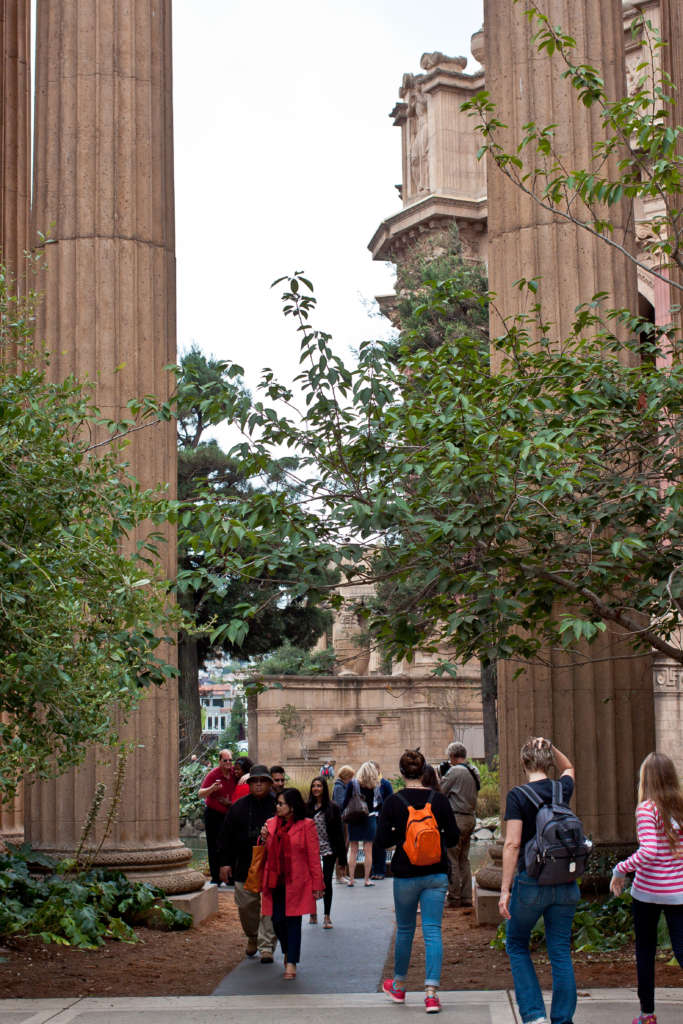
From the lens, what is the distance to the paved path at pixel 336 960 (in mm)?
9211

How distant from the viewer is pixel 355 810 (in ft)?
57.8

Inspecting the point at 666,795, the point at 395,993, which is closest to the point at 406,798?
the point at 395,993

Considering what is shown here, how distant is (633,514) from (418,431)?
1632mm

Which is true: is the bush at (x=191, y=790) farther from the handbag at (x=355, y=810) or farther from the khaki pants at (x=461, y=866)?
the khaki pants at (x=461, y=866)

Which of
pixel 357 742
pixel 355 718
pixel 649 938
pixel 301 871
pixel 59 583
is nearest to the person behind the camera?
pixel 649 938

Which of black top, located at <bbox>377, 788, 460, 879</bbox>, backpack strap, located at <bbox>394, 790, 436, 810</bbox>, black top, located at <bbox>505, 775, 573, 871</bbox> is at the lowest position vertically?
black top, located at <bbox>377, 788, 460, 879</bbox>

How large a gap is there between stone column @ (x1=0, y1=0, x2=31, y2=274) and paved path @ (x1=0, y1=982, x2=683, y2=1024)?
11.4m

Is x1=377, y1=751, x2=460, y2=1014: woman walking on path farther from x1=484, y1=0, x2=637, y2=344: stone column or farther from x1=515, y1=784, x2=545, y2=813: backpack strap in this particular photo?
x1=484, y1=0, x2=637, y2=344: stone column

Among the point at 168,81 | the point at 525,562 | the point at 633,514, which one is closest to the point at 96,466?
the point at 525,562

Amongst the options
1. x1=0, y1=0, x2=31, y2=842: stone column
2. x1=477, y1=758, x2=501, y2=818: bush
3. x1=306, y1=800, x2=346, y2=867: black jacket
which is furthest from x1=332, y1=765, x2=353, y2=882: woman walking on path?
x1=477, y1=758, x2=501, y2=818: bush

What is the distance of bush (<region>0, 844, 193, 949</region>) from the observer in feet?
34.4

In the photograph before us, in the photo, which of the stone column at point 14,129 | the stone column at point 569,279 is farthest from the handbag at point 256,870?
the stone column at point 14,129

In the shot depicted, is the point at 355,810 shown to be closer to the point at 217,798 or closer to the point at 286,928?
the point at 217,798

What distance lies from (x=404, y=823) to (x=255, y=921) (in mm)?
2850
